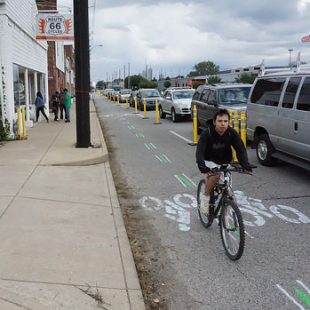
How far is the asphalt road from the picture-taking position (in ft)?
13.6

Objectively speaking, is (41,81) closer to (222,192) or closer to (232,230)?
(222,192)

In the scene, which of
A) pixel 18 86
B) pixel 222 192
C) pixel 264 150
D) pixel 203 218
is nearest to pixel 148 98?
pixel 18 86

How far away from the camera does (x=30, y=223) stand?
5832 millimetres

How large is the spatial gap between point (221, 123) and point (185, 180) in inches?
165

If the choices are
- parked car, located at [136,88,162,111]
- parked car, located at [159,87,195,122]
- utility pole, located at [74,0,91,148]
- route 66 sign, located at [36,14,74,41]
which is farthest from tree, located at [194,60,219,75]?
utility pole, located at [74,0,91,148]

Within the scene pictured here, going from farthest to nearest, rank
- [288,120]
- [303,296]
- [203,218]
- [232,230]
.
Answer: [288,120], [203,218], [232,230], [303,296]

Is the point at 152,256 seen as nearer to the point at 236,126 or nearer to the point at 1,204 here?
the point at 1,204

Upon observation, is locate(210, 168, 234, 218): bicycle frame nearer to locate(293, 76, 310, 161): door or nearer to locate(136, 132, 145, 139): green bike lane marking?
locate(293, 76, 310, 161): door

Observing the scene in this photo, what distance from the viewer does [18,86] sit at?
672 inches

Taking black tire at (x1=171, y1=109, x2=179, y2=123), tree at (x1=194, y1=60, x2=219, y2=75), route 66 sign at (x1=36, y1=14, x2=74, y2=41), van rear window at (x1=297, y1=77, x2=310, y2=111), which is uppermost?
tree at (x1=194, y1=60, x2=219, y2=75)

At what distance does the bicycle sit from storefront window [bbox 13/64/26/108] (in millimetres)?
12265

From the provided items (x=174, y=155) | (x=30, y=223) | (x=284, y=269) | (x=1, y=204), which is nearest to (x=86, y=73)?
(x=174, y=155)

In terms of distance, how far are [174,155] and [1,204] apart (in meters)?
6.39

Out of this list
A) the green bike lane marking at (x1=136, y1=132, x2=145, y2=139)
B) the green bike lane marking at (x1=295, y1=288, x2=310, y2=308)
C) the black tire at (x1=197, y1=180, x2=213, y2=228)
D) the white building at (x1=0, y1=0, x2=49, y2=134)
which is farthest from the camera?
the green bike lane marking at (x1=136, y1=132, x2=145, y2=139)
